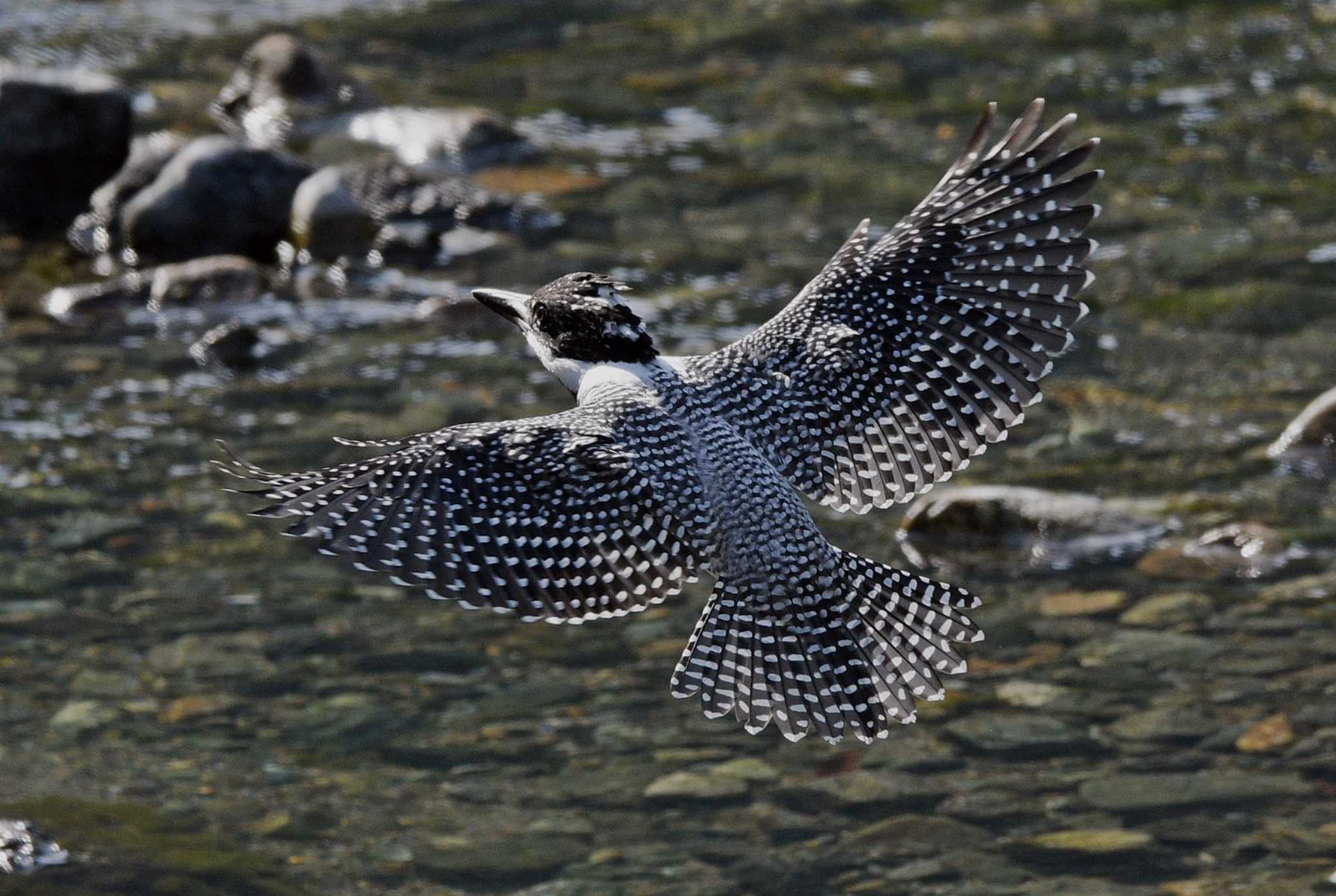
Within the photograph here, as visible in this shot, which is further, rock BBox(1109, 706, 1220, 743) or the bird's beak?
rock BBox(1109, 706, 1220, 743)

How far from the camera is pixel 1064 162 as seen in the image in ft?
22.4

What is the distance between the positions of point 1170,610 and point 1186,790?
142cm

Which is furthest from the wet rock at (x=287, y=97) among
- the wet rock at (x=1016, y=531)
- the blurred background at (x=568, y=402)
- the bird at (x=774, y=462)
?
the bird at (x=774, y=462)

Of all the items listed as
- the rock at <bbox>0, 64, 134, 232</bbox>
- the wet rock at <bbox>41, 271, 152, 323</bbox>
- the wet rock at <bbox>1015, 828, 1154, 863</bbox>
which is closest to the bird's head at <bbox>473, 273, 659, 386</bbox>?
the wet rock at <bbox>1015, 828, 1154, 863</bbox>

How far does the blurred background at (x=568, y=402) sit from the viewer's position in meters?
7.85

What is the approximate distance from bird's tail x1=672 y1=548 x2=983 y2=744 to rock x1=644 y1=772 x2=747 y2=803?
1.60 meters

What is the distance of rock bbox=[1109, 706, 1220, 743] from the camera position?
827 centimetres

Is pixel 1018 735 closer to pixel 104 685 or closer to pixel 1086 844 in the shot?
pixel 1086 844

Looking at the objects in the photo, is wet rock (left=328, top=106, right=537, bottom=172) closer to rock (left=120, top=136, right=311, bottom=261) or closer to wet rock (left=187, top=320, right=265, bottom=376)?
rock (left=120, top=136, right=311, bottom=261)

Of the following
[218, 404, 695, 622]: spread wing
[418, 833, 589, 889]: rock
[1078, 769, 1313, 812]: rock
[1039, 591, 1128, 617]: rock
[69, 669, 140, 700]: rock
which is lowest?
[418, 833, 589, 889]: rock

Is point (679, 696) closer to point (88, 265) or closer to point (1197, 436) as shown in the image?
point (1197, 436)

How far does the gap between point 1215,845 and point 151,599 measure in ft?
16.1

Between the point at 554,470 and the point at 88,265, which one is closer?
the point at 554,470

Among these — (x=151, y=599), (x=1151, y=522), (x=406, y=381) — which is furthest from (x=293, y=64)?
(x=1151, y=522)
